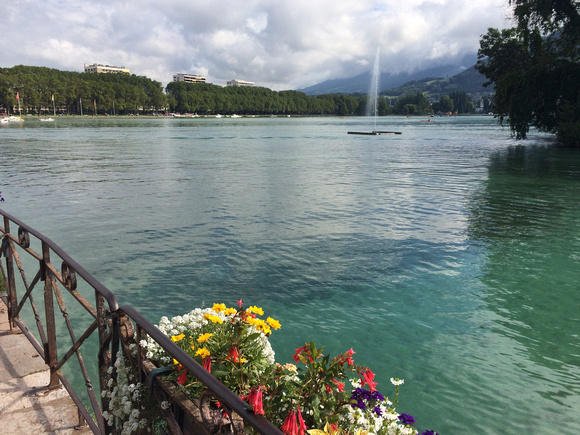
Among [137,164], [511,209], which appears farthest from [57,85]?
[511,209]

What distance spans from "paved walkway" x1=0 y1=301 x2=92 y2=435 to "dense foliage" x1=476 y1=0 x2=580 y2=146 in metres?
38.8

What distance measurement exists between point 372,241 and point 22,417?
33.5 feet

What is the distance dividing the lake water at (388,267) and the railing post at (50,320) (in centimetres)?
356

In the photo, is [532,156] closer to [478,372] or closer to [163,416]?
[478,372]

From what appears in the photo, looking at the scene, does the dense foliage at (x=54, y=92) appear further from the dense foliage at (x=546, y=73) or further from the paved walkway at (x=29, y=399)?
the paved walkway at (x=29, y=399)

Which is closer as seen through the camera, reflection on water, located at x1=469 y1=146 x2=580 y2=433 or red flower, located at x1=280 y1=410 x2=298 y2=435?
red flower, located at x1=280 y1=410 x2=298 y2=435

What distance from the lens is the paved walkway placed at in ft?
12.1

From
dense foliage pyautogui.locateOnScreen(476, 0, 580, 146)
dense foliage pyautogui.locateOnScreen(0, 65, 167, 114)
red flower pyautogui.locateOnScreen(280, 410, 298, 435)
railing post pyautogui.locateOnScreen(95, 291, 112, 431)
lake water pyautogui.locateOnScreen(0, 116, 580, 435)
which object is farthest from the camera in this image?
dense foliage pyautogui.locateOnScreen(0, 65, 167, 114)

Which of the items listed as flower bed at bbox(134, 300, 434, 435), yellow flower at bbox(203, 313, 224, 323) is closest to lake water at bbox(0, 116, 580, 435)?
flower bed at bbox(134, 300, 434, 435)

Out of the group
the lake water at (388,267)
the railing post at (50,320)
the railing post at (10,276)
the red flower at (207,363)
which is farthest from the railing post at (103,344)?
the lake water at (388,267)

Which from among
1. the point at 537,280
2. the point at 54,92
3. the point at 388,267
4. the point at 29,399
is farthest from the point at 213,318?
the point at 54,92

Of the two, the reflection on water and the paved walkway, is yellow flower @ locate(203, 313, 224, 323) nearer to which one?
the paved walkway

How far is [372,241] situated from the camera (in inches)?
510

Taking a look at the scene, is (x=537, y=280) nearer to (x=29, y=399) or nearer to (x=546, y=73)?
(x=29, y=399)
